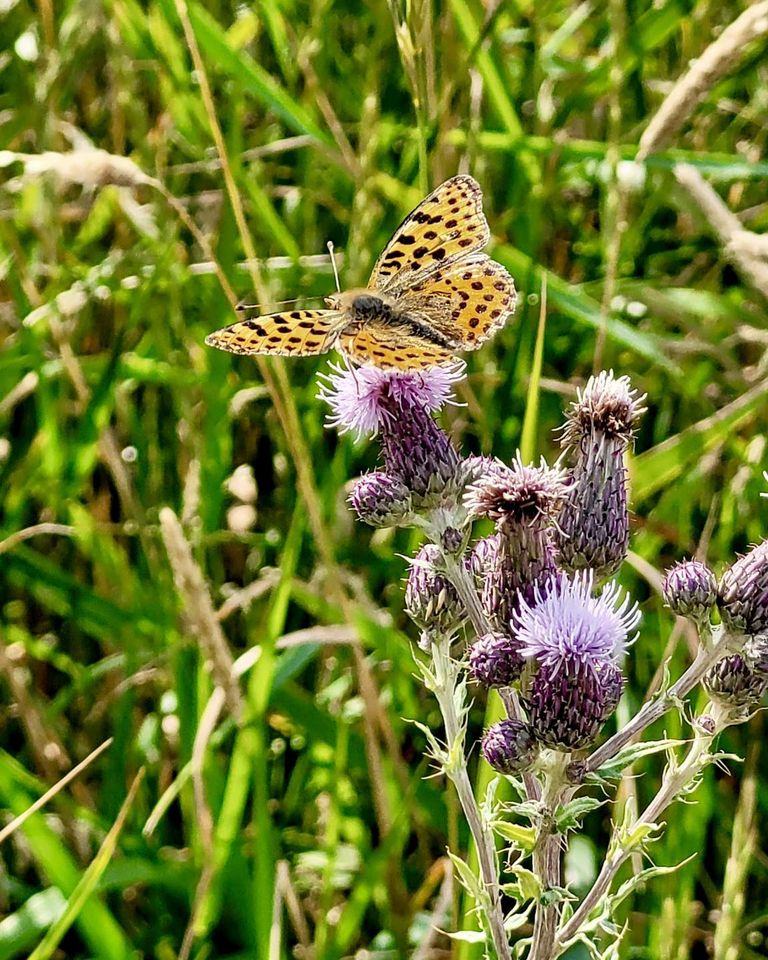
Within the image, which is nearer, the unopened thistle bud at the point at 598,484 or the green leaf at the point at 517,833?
the green leaf at the point at 517,833

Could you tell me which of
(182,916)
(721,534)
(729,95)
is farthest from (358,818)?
(729,95)

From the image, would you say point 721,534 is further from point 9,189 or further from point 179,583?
point 9,189

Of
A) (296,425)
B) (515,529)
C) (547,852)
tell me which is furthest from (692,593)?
(296,425)

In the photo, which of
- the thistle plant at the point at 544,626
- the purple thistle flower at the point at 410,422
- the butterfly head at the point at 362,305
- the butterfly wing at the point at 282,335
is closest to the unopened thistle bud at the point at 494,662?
the thistle plant at the point at 544,626

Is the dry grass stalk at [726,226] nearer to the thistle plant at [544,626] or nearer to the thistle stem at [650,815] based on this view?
the thistle plant at [544,626]

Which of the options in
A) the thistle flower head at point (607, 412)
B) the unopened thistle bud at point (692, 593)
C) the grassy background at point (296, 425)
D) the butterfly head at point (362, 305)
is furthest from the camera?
the grassy background at point (296, 425)

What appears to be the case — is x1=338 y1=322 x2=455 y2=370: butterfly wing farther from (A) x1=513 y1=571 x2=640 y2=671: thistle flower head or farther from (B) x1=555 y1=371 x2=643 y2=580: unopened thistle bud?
(A) x1=513 y1=571 x2=640 y2=671: thistle flower head

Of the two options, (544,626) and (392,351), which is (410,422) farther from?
(544,626)
